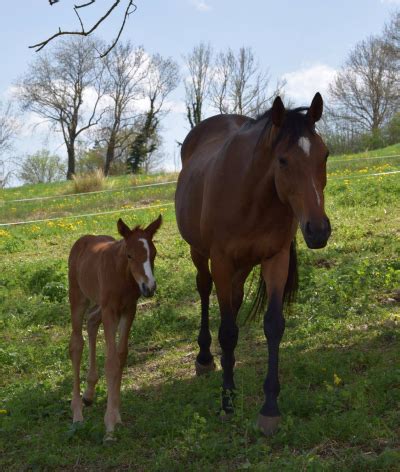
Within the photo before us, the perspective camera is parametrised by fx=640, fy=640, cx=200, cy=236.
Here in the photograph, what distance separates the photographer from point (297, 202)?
13.1ft

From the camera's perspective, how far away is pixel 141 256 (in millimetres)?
4570

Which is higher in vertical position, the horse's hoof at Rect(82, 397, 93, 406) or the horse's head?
the horse's head

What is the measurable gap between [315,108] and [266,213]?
0.81m

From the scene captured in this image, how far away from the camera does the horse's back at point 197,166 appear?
19.1 ft

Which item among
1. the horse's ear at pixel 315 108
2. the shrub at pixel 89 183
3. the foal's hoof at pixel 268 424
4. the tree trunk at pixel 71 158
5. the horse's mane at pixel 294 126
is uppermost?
the tree trunk at pixel 71 158

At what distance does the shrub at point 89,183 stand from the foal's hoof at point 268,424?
1779 centimetres

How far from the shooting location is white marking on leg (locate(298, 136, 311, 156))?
4020mm

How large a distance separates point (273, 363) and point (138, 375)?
186 centimetres

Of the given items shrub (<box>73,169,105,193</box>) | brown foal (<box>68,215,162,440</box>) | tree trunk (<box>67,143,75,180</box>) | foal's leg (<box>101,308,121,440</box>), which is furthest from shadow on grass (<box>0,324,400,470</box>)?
tree trunk (<box>67,143,75,180</box>)

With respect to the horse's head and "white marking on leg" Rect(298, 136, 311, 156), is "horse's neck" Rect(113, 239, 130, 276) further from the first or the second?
"white marking on leg" Rect(298, 136, 311, 156)

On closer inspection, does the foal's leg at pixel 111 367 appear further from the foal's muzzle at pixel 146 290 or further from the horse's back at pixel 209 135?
the horse's back at pixel 209 135

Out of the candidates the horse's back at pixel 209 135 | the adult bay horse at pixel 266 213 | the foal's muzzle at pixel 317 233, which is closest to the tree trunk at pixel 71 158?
the horse's back at pixel 209 135

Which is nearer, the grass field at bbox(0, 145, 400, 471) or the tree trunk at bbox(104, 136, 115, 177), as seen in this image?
the grass field at bbox(0, 145, 400, 471)

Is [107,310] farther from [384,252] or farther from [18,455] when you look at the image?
[384,252]
